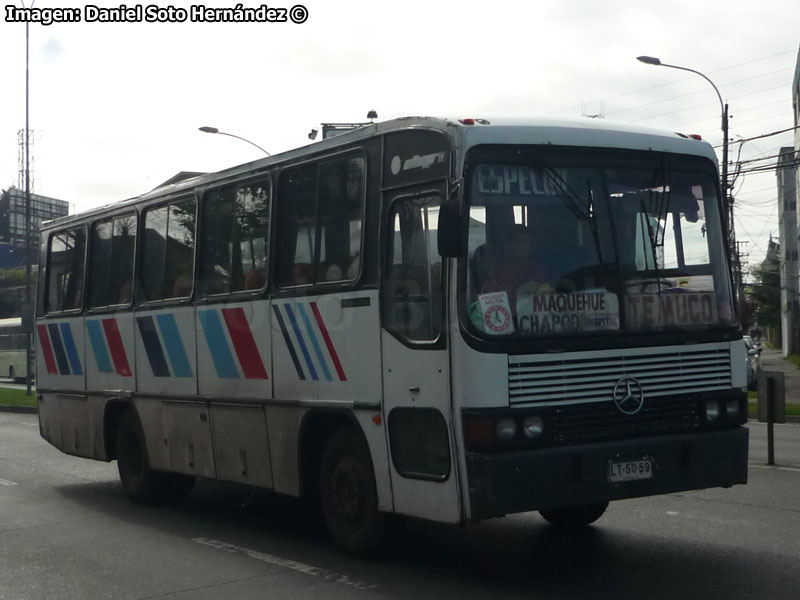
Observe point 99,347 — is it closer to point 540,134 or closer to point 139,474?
point 139,474

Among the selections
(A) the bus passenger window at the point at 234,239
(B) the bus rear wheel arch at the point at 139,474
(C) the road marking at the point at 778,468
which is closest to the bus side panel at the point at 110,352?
(B) the bus rear wheel arch at the point at 139,474

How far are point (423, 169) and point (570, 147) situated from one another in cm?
101

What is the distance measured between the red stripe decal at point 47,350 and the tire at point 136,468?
1998mm

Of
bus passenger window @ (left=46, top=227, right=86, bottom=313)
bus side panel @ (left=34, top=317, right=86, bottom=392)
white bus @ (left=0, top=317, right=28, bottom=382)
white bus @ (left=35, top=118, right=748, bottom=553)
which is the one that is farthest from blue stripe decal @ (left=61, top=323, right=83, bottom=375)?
white bus @ (left=0, top=317, right=28, bottom=382)

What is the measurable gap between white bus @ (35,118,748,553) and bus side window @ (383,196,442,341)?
0.02 m

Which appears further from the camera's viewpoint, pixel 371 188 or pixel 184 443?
pixel 184 443

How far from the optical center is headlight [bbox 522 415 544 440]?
737 centimetres

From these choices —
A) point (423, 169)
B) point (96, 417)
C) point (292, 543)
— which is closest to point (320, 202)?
point (423, 169)

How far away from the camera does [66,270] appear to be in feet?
46.4

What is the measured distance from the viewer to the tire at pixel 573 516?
9.56 meters

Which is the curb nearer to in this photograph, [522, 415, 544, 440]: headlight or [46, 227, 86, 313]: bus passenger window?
[46, 227, 86, 313]: bus passenger window

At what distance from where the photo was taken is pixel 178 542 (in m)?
9.82

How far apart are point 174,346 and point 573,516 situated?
428 centimetres

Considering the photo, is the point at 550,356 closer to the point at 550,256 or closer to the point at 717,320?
the point at 550,256
